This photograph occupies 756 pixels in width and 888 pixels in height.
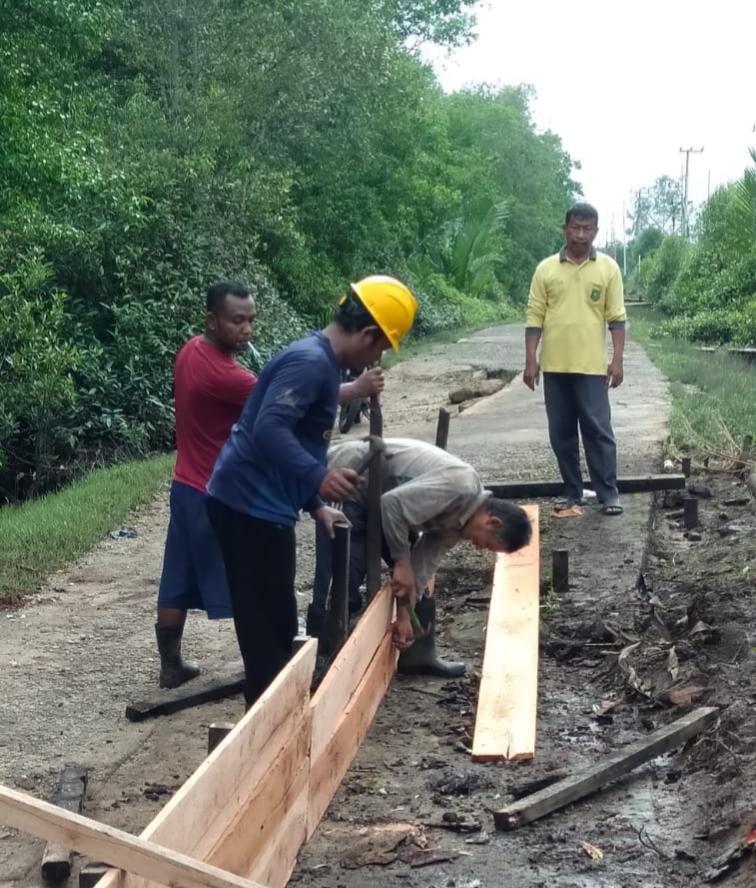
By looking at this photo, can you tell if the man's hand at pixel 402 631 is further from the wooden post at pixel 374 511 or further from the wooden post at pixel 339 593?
the wooden post at pixel 339 593

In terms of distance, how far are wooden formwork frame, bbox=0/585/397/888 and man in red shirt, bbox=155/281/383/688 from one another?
82 centimetres

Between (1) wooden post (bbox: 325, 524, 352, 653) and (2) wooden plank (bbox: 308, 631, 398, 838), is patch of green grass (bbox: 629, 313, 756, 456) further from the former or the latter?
(1) wooden post (bbox: 325, 524, 352, 653)

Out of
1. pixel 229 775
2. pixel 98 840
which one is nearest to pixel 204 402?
pixel 229 775

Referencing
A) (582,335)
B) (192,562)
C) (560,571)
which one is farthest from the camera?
(582,335)

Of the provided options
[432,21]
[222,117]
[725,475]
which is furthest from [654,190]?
[725,475]

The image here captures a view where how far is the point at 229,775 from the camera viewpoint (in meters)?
3.16

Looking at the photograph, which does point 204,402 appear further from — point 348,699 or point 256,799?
point 256,799

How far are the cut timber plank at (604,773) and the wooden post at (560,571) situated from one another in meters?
2.06

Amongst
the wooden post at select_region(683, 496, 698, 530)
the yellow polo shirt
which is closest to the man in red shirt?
the yellow polo shirt

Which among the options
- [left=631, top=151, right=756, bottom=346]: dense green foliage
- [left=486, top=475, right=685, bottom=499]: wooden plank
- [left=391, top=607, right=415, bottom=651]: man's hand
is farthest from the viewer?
[left=631, top=151, right=756, bottom=346]: dense green foliage

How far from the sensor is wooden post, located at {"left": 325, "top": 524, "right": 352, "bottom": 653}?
15.9 feet

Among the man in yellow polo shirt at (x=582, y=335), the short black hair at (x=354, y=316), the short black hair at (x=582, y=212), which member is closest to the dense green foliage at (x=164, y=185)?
the man in yellow polo shirt at (x=582, y=335)

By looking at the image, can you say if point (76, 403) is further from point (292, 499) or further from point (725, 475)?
point (292, 499)

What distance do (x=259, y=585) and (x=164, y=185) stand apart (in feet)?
41.0
